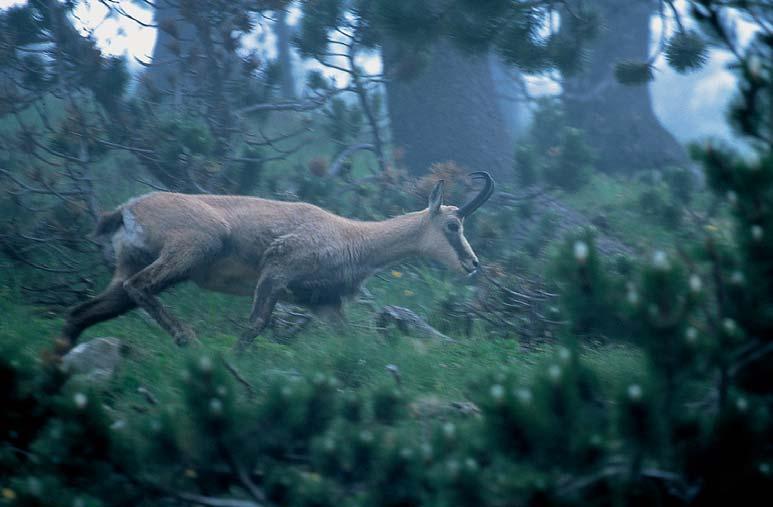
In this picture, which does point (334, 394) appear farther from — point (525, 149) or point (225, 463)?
point (525, 149)

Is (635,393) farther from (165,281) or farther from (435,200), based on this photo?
(435,200)

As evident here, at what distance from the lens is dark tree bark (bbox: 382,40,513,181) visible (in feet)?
43.5

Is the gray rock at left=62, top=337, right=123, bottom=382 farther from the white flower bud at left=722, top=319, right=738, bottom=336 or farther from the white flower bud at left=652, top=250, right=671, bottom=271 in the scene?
the white flower bud at left=722, top=319, right=738, bottom=336

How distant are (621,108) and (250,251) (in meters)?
11.0

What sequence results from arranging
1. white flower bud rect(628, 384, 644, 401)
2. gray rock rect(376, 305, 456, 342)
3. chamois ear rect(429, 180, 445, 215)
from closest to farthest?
white flower bud rect(628, 384, 644, 401) → gray rock rect(376, 305, 456, 342) → chamois ear rect(429, 180, 445, 215)

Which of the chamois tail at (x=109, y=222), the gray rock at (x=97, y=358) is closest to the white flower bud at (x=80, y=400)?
the gray rock at (x=97, y=358)

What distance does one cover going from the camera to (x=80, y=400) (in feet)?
13.1

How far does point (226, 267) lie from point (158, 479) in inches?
160

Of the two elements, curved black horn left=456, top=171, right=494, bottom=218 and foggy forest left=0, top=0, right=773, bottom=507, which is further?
curved black horn left=456, top=171, right=494, bottom=218

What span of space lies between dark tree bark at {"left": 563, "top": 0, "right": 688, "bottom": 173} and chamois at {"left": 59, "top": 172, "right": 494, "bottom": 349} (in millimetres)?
7343

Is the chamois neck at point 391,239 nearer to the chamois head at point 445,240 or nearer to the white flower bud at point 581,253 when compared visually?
the chamois head at point 445,240

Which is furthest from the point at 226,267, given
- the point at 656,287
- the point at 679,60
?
the point at 656,287

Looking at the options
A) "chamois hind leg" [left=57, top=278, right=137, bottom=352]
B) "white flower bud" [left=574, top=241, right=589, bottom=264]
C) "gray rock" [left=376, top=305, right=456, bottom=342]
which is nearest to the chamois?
"chamois hind leg" [left=57, top=278, right=137, bottom=352]

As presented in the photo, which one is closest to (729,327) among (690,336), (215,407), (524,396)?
(690,336)
